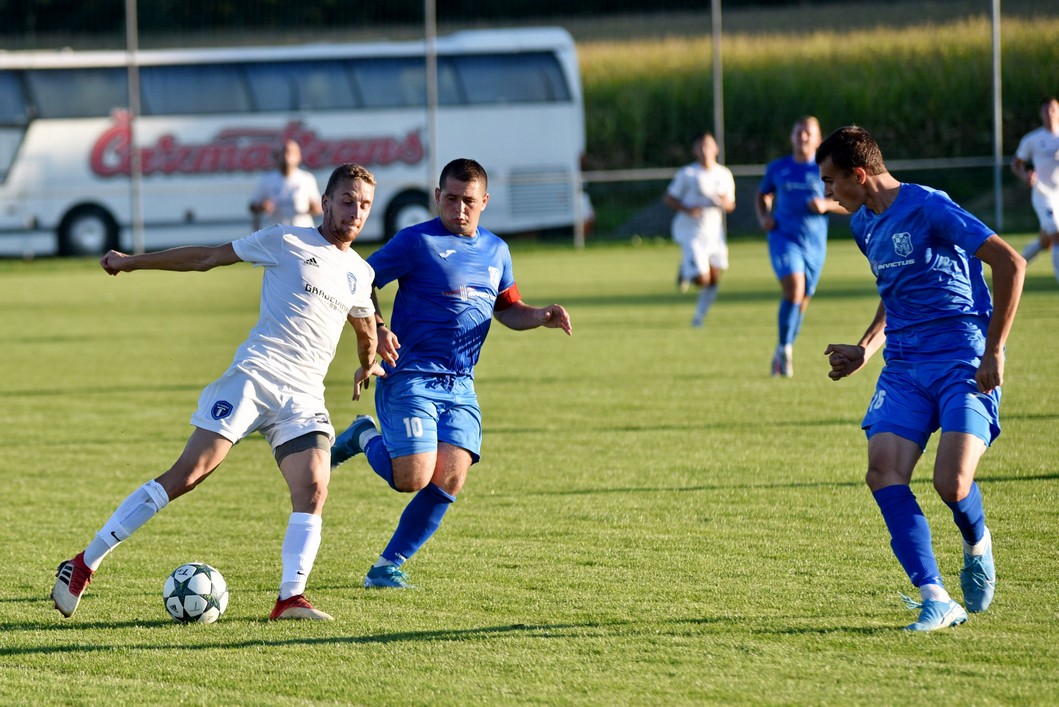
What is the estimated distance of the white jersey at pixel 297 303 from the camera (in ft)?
18.2

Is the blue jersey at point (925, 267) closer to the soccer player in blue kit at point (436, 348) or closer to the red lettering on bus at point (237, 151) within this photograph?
the soccer player in blue kit at point (436, 348)

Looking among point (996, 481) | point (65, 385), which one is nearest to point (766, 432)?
point (996, 481)

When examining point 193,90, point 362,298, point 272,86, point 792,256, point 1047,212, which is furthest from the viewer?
point 272,86

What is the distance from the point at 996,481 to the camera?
25.1ft

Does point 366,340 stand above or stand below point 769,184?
below

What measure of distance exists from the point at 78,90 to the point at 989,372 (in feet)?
98.9

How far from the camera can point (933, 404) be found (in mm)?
5266

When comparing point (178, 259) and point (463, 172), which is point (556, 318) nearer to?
point (463, 172)

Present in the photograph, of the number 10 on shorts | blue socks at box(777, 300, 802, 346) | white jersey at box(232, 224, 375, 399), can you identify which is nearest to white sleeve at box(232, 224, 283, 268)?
white jersey at box(232, 224, 375, 399)

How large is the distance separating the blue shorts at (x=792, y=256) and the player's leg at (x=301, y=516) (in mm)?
7695

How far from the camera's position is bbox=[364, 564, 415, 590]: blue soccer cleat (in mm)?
5906

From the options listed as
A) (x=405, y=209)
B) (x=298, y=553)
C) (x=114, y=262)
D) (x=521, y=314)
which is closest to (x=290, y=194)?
(x=521, y=314)

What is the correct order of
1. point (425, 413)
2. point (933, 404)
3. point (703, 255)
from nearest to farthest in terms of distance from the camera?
point (933, 404) → point (425, 413) → point (703, 255)

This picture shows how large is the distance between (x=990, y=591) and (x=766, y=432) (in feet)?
14.2
